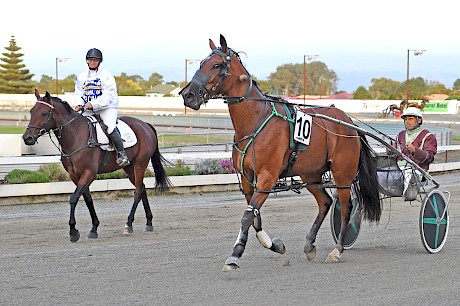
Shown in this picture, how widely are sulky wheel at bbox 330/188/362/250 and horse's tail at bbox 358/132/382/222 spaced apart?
142 mm

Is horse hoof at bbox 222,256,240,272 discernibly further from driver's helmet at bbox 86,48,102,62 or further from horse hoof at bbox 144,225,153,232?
driver's helmet at bbox 86,48,102,62

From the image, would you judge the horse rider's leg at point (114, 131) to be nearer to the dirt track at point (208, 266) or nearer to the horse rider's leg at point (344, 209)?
the dirt track at point (208, 266)

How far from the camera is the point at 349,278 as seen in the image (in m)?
7.41

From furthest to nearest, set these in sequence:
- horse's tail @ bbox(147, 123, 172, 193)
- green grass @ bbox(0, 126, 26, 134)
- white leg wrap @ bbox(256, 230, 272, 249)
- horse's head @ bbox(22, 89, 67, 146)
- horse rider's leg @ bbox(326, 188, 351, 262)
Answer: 1. green grass @ bbox(0, 126, 26, 134)
2. horse's tail @ bbox(147, 123, 172, 193)
3. horse's head @ bbox(22, 89, 67, 146)
4. horse rider's leg @ bbox(326, 188, 351, 262)
5. white leg wrap @ bbox(256, 230, 272, 249)

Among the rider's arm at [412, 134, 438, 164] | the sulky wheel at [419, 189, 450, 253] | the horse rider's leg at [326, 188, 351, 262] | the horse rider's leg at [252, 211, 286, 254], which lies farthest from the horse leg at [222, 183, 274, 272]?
the rider's arm at [412, 134, 438, 164]

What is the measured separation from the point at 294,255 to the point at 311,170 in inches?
39.4

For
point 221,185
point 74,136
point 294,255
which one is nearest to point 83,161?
point 74,136

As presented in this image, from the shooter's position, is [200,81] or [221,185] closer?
[200,81]

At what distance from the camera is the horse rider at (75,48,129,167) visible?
35.2 feet

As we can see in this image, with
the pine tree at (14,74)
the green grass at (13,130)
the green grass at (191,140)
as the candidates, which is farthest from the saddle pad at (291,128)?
the pine tree at (14,74)

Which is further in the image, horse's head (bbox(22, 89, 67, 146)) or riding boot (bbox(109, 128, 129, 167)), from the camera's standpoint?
riding boot (bbox(109, 128, 129, 167))

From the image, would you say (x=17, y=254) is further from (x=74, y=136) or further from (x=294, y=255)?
(x=294, y=255)

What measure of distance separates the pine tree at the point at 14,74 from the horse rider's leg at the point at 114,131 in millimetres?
98604

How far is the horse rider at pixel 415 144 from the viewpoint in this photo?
366 inches
